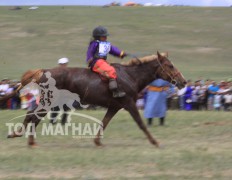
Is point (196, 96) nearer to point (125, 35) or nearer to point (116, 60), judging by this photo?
point (116, 60)

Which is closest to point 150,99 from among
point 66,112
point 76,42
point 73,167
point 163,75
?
point 66,112

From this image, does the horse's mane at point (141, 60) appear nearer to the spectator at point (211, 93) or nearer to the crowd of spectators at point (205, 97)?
the crowd of spectators at point (205, 97)

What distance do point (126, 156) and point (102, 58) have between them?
223 cm

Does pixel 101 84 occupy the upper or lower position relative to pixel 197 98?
upper

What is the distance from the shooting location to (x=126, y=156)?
31.3ft

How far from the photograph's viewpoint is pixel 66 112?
44.9 feet

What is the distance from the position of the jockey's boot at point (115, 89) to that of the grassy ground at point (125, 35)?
25611mm

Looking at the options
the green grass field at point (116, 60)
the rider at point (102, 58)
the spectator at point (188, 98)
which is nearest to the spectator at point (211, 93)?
the spectator at point (188, 98)

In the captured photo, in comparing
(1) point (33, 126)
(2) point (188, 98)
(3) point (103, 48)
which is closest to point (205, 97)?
(2) point (188, 98)

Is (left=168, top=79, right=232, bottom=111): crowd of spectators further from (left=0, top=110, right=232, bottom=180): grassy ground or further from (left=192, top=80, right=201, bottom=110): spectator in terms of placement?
(left=0, top=110, right=232, bottom=180): grassy ground

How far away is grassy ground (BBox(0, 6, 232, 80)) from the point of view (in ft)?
149

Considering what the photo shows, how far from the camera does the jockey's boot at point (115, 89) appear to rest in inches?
416

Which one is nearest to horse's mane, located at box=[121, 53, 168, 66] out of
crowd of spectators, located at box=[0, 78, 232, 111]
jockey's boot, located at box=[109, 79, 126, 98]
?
jockey's boot, located at box=[109, 79, 126, 98]

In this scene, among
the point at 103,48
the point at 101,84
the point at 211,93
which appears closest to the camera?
the point at 101,84
